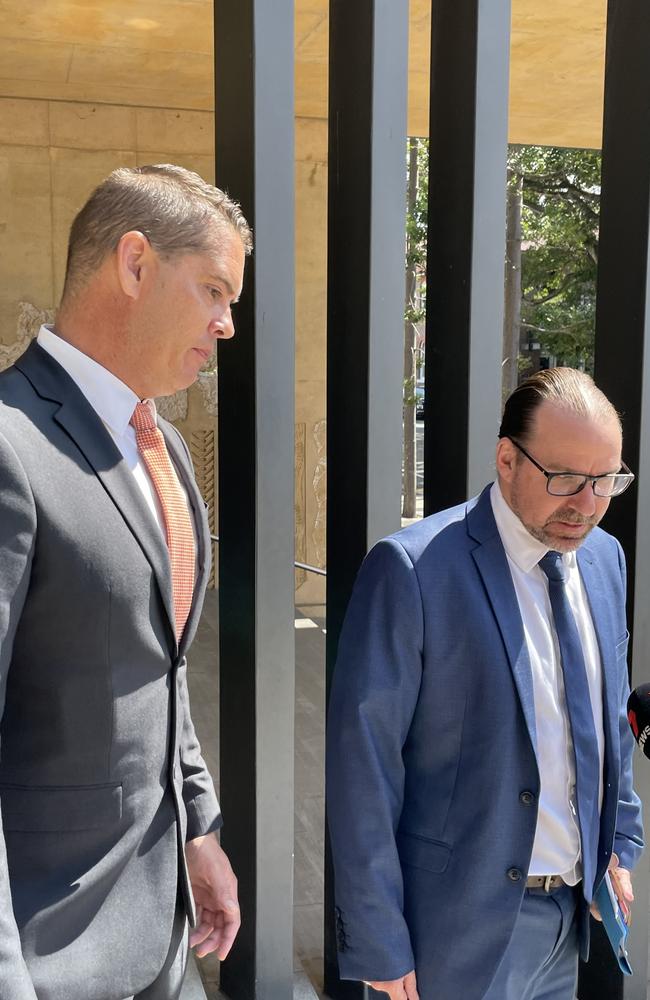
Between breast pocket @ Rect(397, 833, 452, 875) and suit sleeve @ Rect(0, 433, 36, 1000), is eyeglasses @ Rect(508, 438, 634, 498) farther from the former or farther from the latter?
suit sleeve @ Rect(0, 433, 36, 1000)

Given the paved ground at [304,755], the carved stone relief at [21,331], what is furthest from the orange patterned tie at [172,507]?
the carved stone relief at [21,331]

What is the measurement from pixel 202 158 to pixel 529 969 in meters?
7.90

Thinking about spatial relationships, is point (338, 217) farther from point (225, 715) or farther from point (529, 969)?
point (529, 969)

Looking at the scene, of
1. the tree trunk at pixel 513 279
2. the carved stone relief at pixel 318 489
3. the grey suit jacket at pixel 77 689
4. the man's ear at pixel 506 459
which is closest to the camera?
the grey suit jacket at pixel 77 689

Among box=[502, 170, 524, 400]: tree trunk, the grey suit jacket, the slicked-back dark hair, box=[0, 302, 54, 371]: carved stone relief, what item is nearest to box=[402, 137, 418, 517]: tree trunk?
box=[502, 170, 524, 400]: tree trunk

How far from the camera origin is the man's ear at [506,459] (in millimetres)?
2109

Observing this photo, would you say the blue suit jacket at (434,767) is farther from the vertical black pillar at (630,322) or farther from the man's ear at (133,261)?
the vertical black pillar at (630,322)

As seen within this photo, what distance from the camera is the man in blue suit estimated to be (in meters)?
2.01

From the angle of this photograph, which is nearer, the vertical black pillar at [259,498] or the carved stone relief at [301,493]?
the vertical black pillar at [259,498]

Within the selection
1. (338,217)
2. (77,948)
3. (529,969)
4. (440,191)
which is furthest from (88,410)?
(440,191)

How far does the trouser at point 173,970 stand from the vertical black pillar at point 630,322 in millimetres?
1948

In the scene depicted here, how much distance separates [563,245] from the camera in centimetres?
1836

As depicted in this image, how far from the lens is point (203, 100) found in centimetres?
844

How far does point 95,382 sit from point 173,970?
41.8 inches
